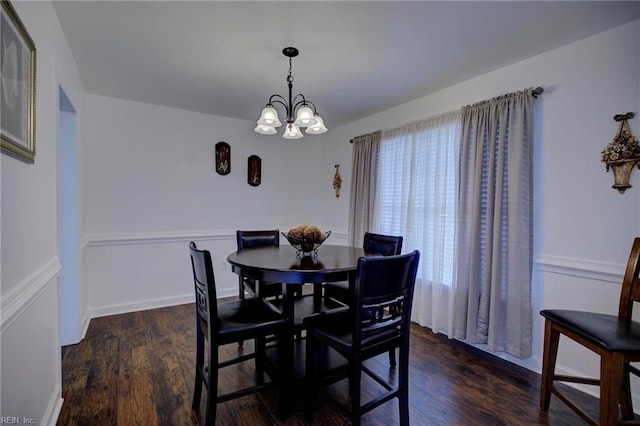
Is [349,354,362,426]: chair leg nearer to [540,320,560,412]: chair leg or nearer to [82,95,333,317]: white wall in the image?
[540,320,560,412]: chair leg

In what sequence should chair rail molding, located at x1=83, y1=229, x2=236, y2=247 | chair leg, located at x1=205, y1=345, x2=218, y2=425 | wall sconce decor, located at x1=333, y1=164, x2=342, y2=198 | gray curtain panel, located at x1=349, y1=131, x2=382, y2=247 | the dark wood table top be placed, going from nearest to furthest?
chair leg, located at x1=205, y1=345, x2=218, y2=425, the dark wood table top, chair rail molding, located at x1=83, y1=229, x2=236, y2=247, gray curtain panel, located at x1=349, y1=131, x2=382, y2=247, wall sconce decor, located at x1=333, y1=164, x2=342, y2=198

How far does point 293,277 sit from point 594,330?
1584 mm

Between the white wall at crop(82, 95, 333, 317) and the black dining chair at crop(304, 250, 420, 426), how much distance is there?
2.65 metres

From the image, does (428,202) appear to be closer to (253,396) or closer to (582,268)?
(582,268)

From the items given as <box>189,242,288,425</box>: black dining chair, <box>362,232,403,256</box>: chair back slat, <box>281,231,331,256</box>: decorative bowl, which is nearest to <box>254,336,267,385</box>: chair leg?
<box>189,242,288,425</box>: black dining chair

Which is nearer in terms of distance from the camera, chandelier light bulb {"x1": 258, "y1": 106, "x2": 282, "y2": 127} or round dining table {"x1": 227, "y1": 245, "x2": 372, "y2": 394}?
round dining table {"x1": 227, "y1": 245, "x2": 372, "y2": 394}

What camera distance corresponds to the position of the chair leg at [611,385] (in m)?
1.45

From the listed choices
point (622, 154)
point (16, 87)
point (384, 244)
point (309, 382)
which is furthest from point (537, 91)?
point (16, 87)

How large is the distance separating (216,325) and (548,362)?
1.97 metres

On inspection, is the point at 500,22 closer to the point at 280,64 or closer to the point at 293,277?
the point at 280,64

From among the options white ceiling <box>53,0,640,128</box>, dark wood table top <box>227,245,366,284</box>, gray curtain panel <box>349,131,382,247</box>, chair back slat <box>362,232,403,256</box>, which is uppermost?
white ceiling <box>53,0,640,128</box>

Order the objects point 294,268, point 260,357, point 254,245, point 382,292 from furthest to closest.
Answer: point 254,245 → point 260,357 → point 294,268 → point 382,292

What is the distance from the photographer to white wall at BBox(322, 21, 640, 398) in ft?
6.44

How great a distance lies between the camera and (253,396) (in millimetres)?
2018
